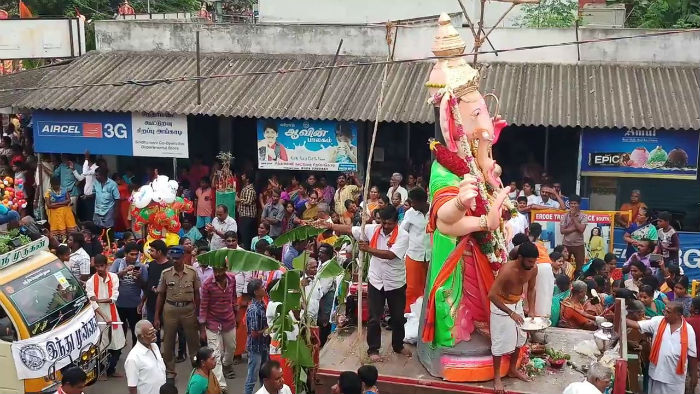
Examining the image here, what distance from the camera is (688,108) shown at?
13961 mm

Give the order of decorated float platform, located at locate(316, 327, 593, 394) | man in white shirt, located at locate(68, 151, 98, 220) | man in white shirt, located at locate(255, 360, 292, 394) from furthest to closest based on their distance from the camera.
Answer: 1. man in white shirt, located at locate(68, 151, 98, 220)
2. decorated float platform, located at locate(316, 327, 593, 394)
3. man in white shirt, located at locate(255, 360, 292, 394)

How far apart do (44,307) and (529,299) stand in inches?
193

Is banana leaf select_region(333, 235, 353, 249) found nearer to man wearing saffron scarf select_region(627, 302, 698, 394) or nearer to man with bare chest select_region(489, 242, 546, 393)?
man with bare chest select_region(489, 242, 546, 393)

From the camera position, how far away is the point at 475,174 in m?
7.55

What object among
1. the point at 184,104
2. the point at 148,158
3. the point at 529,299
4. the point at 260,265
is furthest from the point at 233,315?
the point at 148,158

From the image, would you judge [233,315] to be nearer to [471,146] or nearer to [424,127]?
[471,146]

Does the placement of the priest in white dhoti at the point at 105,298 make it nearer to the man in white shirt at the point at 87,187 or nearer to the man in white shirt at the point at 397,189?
the man in white shirt at the point at 397,189

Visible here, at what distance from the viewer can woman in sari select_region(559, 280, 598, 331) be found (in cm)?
942

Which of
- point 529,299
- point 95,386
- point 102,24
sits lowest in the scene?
point 95,386

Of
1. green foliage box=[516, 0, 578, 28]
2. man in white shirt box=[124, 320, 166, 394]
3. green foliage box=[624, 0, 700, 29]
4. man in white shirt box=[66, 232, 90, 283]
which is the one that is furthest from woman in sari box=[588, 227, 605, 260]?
green foliage box=[624, 0, 700, 29]

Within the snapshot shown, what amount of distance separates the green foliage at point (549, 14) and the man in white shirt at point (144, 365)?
14008 mm

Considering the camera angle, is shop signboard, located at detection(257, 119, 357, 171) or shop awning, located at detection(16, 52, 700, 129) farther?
shop signboard, located at detection(257, 119, 357, 171)

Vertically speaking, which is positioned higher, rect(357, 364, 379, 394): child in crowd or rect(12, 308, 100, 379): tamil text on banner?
rect(357, 364, 379, 394): child in crowd

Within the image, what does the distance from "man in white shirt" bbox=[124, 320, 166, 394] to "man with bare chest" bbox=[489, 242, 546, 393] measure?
3.09 m
